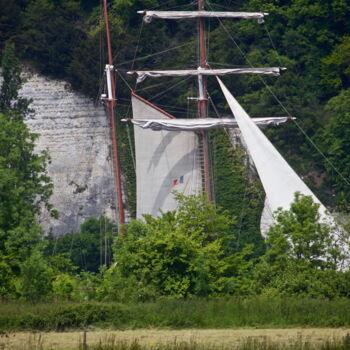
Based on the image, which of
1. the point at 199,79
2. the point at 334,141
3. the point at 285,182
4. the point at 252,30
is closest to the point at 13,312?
the point at 285,182

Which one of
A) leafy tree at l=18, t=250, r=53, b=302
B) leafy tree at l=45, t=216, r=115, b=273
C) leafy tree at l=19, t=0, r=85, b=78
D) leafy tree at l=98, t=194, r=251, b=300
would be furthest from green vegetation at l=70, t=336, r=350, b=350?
leafy tree at l=19, t=0, r=85, b=78

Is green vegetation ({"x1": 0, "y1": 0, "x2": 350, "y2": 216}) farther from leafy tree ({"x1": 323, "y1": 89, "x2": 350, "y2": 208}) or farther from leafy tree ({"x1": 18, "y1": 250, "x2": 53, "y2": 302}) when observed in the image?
leafy tree ({"x1": 18, "y1": 250, "x2": 53, "y2": 302})

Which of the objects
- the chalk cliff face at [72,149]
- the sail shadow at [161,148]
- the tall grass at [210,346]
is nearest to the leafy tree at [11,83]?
the chalk cliff face at [72,149]

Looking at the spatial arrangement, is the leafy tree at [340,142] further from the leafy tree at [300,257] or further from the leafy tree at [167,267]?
the leafy tree at [167,267]

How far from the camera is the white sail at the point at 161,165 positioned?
47250 millimetres

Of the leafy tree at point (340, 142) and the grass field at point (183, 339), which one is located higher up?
the leafy tree at point (340, 142)

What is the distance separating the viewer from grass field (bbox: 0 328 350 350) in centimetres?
2495

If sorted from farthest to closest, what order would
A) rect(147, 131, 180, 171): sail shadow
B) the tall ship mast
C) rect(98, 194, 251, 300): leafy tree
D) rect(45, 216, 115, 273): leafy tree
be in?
rect(45, 216, 115, 273): leafy tree < rect(147, 131, 180, 171): sail shadow < the tall ship mast < rect(98, 194, 251, 300): leafy tree

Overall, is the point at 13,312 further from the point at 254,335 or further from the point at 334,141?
the point at 334,141

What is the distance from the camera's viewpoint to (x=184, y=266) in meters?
33.4

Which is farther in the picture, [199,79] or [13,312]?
[199,79]

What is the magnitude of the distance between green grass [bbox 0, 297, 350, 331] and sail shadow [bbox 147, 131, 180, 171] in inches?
698

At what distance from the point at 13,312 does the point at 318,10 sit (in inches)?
1215

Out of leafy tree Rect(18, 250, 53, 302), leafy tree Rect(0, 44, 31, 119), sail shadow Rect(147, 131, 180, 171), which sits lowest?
leafy tree Rect(18, 250, 53, 302)
